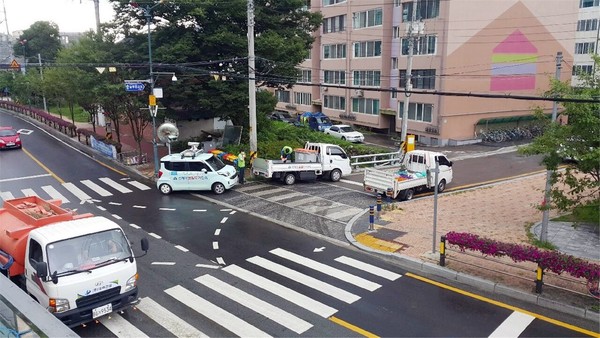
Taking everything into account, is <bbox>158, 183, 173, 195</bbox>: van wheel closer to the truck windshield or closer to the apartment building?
the truck windshield

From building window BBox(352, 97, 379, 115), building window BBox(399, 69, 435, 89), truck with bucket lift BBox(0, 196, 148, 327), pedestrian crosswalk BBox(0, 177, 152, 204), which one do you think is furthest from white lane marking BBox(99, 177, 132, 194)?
building window BBox(352, 97, 379, 115)

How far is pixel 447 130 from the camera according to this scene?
3888 centimetres

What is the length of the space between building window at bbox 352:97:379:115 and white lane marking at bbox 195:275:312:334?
36185 mm

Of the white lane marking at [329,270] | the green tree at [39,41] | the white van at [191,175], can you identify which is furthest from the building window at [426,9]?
the green tree at [39,41]

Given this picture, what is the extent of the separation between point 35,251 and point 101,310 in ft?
6.43

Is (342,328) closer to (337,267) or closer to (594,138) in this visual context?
(337,267)

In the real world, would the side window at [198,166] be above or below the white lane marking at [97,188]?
above

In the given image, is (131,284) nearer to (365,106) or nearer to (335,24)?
(365,106)

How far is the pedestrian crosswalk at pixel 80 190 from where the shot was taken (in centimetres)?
2178

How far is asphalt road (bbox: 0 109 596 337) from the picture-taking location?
9930 millimetres

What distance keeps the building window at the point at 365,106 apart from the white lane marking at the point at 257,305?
3619 cm

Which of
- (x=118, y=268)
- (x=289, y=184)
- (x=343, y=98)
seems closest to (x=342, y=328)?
(x=118, y=268)

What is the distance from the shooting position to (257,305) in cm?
1091

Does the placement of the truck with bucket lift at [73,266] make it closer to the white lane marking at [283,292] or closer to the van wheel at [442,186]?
the white lane marking at [283,292]
